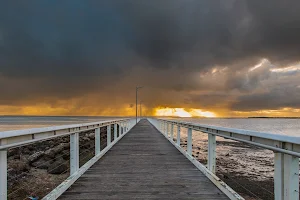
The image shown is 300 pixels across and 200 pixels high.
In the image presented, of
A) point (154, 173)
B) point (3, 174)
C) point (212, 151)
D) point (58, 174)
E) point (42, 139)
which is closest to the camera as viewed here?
point (3, 174)

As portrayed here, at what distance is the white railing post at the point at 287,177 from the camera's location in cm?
267

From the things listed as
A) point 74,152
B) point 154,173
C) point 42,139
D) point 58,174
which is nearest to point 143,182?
point 154,173

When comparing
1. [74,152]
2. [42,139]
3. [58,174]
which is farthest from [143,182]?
[58,174]

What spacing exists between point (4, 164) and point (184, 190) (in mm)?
2989

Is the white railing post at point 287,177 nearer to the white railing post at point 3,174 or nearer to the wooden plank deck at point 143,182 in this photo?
the wooden plank deck at point 143,182

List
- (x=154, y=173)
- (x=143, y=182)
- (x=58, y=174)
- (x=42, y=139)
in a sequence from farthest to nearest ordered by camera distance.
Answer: (x=58, y=174)
(x=154, y=173)
(x=143, y=182)
(x=42, y=139)

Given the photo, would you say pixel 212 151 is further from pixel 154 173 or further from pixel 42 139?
pixel 42 139

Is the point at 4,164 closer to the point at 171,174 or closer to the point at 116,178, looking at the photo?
the point at 116,178

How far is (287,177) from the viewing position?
271 cm

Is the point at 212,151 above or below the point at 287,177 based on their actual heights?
below

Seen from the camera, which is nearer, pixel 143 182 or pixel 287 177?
pixel 287 177

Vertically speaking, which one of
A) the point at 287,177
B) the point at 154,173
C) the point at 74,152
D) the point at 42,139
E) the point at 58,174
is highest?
the point at 42,139

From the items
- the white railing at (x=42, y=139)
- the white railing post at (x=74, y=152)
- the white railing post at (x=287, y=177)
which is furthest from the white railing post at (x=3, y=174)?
the white railing post at (x=287, y=177)

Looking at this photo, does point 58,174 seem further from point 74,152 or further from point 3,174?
point 3,174
